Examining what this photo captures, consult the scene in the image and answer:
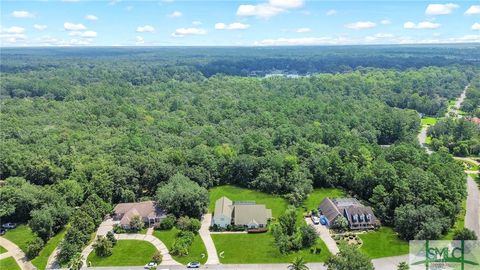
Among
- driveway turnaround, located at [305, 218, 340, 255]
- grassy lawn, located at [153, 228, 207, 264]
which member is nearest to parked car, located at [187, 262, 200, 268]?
grassy lawn, located at [153, 228, 207, 264]

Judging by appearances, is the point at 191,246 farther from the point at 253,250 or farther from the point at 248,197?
the point at 248,197

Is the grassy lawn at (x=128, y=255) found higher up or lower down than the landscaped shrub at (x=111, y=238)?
lower down

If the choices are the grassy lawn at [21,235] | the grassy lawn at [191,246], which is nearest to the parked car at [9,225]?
the grassy lawn at [21,235]

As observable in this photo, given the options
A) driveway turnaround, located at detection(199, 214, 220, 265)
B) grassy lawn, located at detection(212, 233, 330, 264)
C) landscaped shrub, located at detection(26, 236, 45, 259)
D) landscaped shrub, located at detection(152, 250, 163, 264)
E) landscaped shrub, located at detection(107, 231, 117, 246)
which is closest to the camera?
landscaped shrub, located at detection(152, 250, 163, 264)

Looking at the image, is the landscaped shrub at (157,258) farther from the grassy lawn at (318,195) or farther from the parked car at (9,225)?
the grassy lawn at (318,195)

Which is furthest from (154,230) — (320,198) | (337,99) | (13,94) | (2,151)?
(13,94)

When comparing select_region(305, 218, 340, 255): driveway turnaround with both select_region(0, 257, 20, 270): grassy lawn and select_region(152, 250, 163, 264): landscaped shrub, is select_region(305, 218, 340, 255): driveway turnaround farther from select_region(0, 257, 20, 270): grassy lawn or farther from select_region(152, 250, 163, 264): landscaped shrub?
select_region(0, 257, 20, 270): grassy lawn

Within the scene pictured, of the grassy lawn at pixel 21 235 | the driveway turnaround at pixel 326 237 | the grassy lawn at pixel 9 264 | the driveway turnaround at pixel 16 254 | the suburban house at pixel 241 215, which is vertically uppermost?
the suburban house at pixel 241 215
